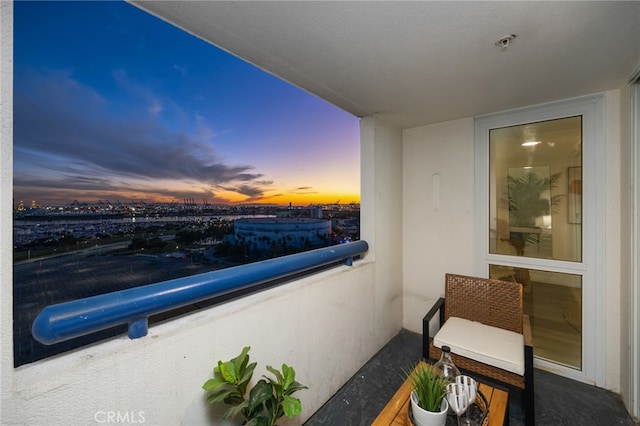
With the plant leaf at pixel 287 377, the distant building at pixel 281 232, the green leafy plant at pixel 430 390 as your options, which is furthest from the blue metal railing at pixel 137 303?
the green leafy plant at pixel 430 390

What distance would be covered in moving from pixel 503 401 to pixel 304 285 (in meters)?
1.41

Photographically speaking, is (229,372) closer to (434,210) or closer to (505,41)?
(505,41)

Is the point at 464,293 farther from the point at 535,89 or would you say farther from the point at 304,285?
the point at 535,89

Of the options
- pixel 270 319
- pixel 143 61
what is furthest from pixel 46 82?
pixel 270 319

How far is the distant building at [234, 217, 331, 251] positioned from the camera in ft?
8.18

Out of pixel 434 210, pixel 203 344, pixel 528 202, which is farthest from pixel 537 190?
pixel 203 344

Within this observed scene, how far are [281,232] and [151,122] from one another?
177cm

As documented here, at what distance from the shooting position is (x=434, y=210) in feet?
9.95

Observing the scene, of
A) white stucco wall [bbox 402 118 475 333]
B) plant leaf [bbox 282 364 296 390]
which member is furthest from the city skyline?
plant leaf [bbox 282 364 296 390]

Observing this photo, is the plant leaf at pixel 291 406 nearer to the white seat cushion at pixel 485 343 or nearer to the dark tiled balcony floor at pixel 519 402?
the dark tiled balcony floor at pixel 519 402

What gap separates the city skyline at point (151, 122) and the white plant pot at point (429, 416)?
76.5 inches

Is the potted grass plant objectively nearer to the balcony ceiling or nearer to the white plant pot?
the white plant pot

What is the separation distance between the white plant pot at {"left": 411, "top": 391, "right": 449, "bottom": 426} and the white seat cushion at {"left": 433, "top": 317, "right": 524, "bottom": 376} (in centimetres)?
81

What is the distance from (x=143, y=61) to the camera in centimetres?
242
